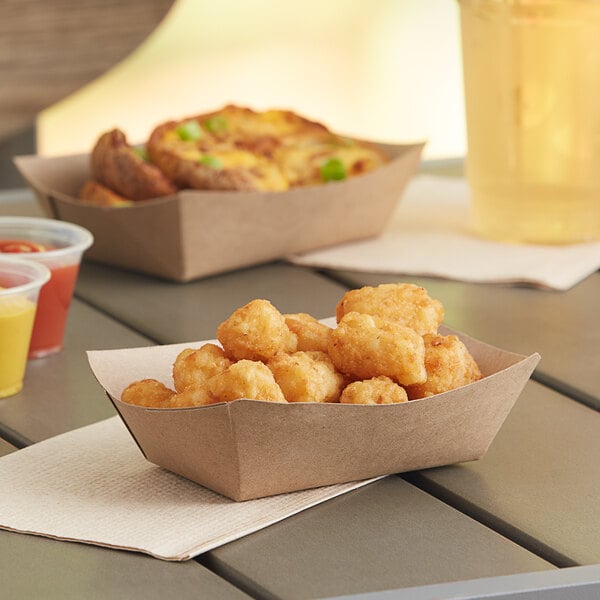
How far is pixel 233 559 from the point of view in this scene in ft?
2.88

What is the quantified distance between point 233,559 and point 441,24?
341cm

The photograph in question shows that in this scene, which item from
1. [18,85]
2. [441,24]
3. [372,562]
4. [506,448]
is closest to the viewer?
[372,562]

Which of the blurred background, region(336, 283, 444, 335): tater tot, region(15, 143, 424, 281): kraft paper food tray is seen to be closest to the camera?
region(336, 283, 444, 335): tater tot

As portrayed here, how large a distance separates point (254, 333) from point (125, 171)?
72 centimetres

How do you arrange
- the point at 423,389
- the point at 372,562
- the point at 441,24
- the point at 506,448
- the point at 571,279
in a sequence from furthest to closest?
the point at 441,24 → the point at 571,279 → the point at 506,448 → the point at 423,389 → the point at 372,562

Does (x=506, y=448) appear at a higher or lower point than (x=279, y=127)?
lower

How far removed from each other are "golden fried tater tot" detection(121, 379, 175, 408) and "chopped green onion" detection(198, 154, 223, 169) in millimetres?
647

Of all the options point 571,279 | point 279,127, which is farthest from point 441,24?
point 571,279

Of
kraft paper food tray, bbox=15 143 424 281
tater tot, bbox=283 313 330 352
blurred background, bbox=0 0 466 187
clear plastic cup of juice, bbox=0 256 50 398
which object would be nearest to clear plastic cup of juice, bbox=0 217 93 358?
Answer: clear plastic cup of juice, bbox=0 256 50 398

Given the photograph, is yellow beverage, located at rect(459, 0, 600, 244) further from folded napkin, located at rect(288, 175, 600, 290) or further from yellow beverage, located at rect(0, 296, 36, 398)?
yellow beverage, located at rect(0, 296, 36, 398)

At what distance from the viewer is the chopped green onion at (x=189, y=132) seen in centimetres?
170

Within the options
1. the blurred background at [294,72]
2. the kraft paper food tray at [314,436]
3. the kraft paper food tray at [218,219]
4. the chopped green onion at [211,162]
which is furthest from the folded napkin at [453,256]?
the blurred background at [294,72]

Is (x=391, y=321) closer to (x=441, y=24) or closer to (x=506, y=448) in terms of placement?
(x=506, y=448)

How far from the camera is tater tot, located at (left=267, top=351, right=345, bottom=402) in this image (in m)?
0.94
